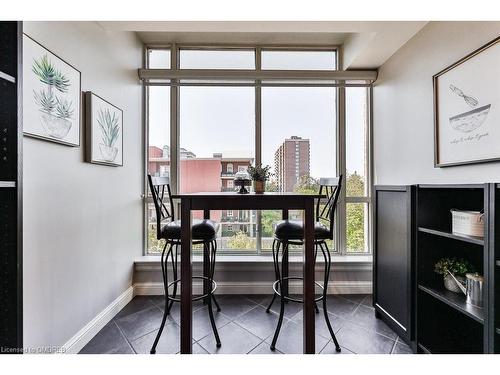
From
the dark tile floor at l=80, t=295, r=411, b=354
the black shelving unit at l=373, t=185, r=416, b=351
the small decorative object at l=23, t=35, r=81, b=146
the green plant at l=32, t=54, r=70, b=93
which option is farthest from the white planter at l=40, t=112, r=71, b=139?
the black shelving unit at l=373, t=185, r=416, b=351

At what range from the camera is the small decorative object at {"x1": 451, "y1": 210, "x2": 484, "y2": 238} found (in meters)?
1.26

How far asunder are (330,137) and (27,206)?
2.67 m

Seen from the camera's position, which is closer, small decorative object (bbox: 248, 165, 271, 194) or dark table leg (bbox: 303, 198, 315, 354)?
dark table leg (bbox: 303, 198, 315, 354)

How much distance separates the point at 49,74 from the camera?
1346 millimetres

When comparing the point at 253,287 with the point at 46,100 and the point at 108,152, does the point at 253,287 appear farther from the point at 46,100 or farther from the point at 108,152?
the point at 46,100

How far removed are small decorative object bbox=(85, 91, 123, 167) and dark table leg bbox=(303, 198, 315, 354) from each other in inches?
62.3

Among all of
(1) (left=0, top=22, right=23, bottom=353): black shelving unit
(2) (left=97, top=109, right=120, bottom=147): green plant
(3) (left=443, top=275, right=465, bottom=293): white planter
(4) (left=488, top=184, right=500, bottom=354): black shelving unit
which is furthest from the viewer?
(2) (left=97, top=109, right=120, bottom=147): green plant

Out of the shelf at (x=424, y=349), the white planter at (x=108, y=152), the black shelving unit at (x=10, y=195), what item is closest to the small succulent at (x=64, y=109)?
the white planter at (x=108, y=152)

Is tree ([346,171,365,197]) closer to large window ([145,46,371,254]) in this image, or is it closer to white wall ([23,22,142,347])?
large window ([145,46,371,254])

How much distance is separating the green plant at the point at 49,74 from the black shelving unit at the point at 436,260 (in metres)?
2.38

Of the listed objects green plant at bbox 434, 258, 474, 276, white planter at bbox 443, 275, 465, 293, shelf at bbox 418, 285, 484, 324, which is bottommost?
shelf at bbox 418, 285, 484, 324

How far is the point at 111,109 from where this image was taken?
1.98 meters

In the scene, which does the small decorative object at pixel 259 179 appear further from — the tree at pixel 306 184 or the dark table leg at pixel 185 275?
the tree at pixel 306 184

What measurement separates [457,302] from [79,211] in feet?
8.01
